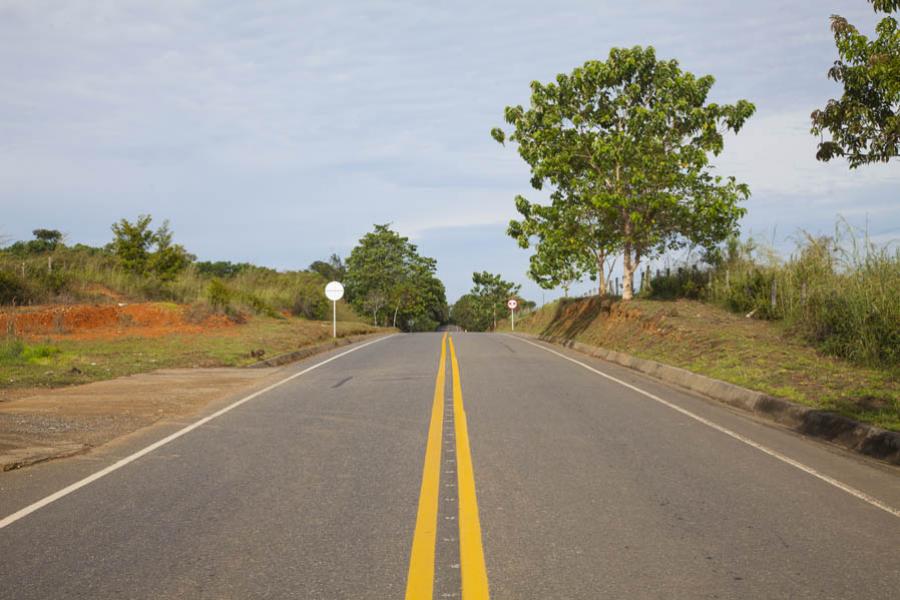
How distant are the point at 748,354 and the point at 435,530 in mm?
12269

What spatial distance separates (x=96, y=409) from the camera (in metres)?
11.1

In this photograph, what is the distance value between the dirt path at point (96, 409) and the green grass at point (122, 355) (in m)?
0.91

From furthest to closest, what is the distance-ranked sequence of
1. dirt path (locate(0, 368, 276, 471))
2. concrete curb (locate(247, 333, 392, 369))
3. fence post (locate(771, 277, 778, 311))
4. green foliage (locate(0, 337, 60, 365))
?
concrete curb (locate(247, 333, 392, 369)) → fence post (locate(771, 277, 778, 311)) → green foliage (locate(0, 337, 60, 365)) → dirt path (locate(0, 368, 276, 471))

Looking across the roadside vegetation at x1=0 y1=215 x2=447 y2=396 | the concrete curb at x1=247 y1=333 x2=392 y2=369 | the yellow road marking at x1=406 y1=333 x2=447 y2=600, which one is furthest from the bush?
the yellow road marking at x1=406 y1=333 x2=447 y2=600

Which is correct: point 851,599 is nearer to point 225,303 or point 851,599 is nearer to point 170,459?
point 170,459

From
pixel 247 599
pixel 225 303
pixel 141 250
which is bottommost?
pixel 247 599

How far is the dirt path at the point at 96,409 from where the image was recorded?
8.35 m

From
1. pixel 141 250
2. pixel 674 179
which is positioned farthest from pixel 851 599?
pixel 141 250

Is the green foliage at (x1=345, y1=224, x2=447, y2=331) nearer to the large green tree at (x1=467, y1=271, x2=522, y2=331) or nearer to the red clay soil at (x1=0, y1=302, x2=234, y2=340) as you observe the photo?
the large green tree at (x1=467, y1=271, x2=522, y2=331)

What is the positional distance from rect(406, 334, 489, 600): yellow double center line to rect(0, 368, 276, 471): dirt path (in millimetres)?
4028

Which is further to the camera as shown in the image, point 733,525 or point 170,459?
point 170,459

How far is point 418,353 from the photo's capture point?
22.4 m

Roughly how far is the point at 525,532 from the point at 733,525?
1.49 m

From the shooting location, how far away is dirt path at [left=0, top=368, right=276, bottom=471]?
329 inches
